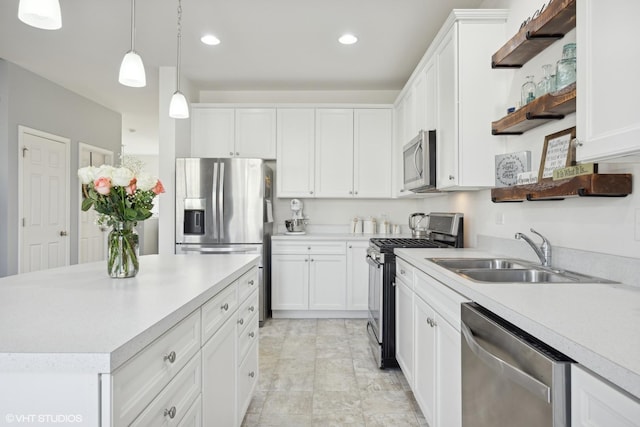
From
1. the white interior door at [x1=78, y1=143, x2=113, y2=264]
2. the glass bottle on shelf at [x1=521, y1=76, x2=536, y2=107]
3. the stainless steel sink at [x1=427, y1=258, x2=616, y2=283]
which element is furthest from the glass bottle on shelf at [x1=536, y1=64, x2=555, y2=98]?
the white interior door at [x1=78, y1=143, x2=113, y2=264]

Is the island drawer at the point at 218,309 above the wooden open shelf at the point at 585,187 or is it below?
below

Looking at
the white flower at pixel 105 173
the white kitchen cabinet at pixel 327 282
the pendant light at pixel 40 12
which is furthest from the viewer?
the white kitchen cabinet at pixel 327 282

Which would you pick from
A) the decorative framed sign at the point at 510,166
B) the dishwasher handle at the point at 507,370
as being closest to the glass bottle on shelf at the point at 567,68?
the decorative framed sign at the point at 510,166

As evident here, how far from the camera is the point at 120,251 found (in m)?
1.47

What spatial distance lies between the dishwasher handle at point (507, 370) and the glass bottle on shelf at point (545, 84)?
4.01ft

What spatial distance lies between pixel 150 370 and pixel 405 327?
182cm

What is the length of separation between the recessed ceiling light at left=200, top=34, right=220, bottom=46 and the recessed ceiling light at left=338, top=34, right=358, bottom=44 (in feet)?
3.62

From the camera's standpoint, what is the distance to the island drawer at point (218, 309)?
1304mm

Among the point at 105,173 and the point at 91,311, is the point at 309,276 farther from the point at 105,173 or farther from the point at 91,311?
the point at 91,311

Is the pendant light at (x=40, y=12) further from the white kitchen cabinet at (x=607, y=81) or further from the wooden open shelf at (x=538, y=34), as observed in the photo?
the wooden open shelf at (x=538, y=34)

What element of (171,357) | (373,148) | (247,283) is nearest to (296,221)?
(373,148)

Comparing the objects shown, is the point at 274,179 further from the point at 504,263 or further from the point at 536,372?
the point at 536,372

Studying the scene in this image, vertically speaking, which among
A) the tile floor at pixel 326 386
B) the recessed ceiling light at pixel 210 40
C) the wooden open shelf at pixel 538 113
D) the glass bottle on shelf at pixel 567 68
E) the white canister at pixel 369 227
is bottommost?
the tile floor at pixel 326 386

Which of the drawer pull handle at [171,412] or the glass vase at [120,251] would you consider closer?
the drawer pull handle at [171,412]
